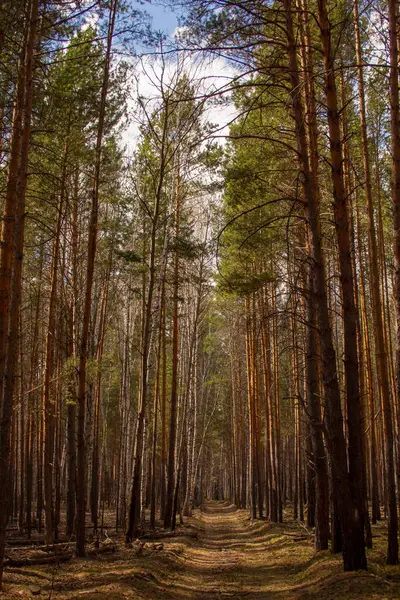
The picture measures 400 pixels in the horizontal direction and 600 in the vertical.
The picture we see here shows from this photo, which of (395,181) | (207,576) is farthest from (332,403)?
(207,576)

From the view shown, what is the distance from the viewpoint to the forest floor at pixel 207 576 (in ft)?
20.8

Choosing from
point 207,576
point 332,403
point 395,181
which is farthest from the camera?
point 207,576

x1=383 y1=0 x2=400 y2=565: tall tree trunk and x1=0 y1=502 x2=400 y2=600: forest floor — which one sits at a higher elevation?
x1=383 y1=0 x2=400 y2=565: tall tree trunk

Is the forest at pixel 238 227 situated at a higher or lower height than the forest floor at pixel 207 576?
higher

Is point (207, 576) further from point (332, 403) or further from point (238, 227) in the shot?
point (238, 227)

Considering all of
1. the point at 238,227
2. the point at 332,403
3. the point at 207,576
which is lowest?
the point at 207,576

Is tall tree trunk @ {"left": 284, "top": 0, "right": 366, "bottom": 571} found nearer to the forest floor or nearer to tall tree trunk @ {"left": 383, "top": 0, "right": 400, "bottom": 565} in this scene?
the forest floor

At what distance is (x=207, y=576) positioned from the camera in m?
9.27

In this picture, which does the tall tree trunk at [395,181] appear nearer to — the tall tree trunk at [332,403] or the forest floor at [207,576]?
the forest floor at [207,576]

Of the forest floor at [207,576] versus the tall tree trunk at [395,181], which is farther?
the tall tree trunk at [395,181]

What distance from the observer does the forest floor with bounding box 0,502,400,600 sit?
634 cm

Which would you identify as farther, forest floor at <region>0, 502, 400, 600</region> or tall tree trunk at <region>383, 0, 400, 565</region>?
tall tree trunk at <region>383, 0, 400, 565</region>

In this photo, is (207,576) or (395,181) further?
(207,576)

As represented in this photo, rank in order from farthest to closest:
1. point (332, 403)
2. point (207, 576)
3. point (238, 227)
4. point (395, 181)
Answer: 1. point (238, 227)
2. point (207, 576)
3. point (395, 181)
4. point (332, 403)
